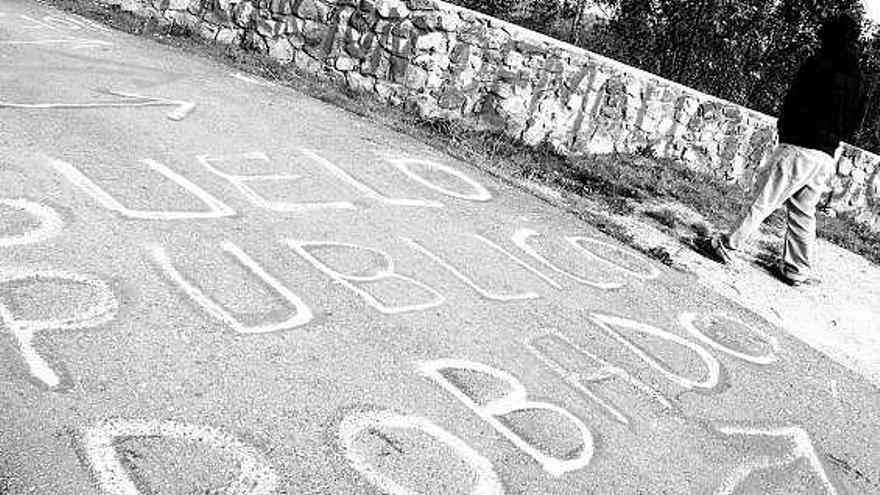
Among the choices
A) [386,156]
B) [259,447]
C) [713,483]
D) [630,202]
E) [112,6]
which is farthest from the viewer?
[112,6]

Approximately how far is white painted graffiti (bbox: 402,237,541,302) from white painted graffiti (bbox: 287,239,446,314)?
0.99 feet

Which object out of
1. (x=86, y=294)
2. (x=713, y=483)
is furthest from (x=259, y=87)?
(x=713, y=483)

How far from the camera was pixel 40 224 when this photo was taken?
3.95m

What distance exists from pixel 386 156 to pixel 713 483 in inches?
164

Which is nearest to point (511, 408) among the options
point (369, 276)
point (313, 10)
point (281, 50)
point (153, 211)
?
point (369, 276)

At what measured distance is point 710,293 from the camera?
5.61 meters

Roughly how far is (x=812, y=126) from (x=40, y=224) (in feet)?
16.4

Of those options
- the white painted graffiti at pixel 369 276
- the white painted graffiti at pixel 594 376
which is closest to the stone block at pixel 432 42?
the white painted graffiti at pixel 369 276

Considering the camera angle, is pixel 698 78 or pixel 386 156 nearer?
pixel 386 156

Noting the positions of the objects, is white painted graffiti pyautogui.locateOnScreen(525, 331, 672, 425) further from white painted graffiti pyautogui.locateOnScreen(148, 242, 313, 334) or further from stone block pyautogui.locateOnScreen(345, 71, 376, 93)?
stone block pyautogui.locateOnScreen(345, 71, 376, 93)

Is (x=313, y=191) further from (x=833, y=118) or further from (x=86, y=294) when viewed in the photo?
(x=833, y=118)

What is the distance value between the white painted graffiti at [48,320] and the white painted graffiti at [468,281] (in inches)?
75.2

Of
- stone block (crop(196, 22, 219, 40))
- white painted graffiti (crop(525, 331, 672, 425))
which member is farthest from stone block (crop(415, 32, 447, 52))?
white painted graffiti (crop(525, 331, 672, 425))

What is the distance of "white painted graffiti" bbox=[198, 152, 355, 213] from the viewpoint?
502cm
